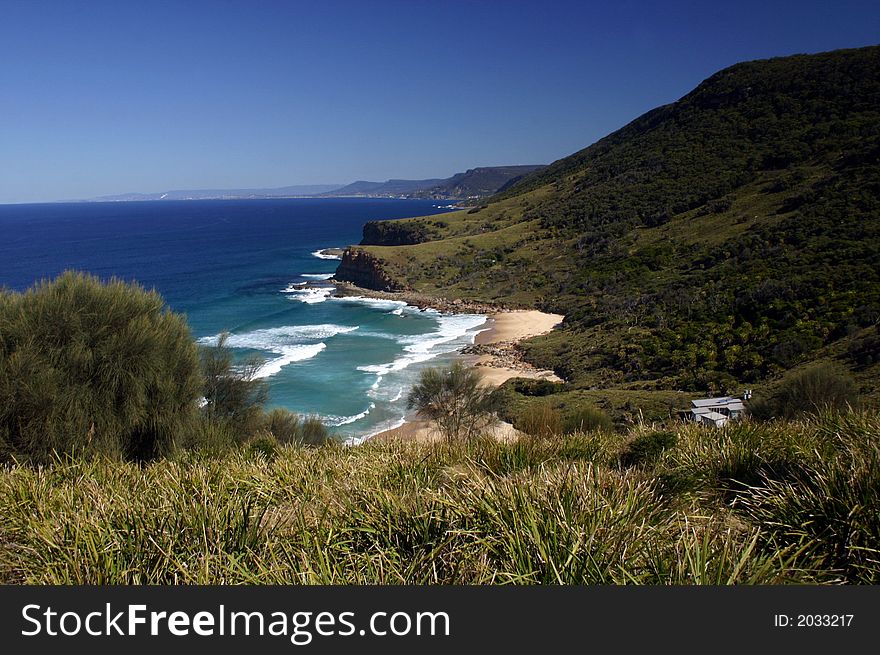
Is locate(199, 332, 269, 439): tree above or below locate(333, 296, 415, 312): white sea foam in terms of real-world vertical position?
above

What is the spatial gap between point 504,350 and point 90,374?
33925mm

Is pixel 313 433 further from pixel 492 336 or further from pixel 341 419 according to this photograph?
pixel 492 336

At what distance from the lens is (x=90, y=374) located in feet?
32.0

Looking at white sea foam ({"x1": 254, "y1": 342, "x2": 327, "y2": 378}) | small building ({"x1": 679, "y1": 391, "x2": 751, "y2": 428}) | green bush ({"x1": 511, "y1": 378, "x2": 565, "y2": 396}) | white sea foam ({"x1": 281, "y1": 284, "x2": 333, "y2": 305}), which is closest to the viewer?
small building ({"x1": 679, "y1": 391, "x2": 751, "y2": 428})

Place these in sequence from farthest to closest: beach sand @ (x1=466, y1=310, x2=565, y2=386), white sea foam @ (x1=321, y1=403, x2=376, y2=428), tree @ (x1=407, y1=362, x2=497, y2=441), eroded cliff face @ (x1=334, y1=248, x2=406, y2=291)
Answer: eroded cliff face @ (x1=334, y1=248, x2=406, y2=291), beach sand @ (x1=466, y1=310, x2=565, y2=386), white sea foam @ (x1=321, y1=403, x2=376, y2=428), tree @ (x1=407, y1=362, x2=497, y2=441)

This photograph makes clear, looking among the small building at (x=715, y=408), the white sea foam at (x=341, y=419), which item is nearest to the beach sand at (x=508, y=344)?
the white sea foam at (x=341, y=419)

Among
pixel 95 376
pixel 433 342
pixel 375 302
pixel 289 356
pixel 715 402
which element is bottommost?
pixel 433 342

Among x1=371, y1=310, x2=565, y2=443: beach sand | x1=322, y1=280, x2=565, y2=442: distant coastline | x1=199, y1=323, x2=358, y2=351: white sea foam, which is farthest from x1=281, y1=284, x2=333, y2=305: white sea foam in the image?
x1=371, y1=310, x2=565, y2=443: beach sand

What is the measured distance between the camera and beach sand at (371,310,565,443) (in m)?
27.9

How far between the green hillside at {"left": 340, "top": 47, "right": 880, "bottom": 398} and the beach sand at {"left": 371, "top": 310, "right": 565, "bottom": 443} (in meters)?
1.73

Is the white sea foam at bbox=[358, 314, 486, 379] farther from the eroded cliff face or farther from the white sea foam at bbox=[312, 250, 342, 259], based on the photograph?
the white sea foam at bbox=[312, 250, 342, 259]

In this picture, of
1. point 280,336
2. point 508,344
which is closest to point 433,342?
point 508,344

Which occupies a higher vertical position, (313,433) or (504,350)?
(313,433)

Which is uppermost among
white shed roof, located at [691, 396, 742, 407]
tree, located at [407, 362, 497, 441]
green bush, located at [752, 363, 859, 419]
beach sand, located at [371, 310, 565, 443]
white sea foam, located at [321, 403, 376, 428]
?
green bush, located at [752, 363, 859, 419]
